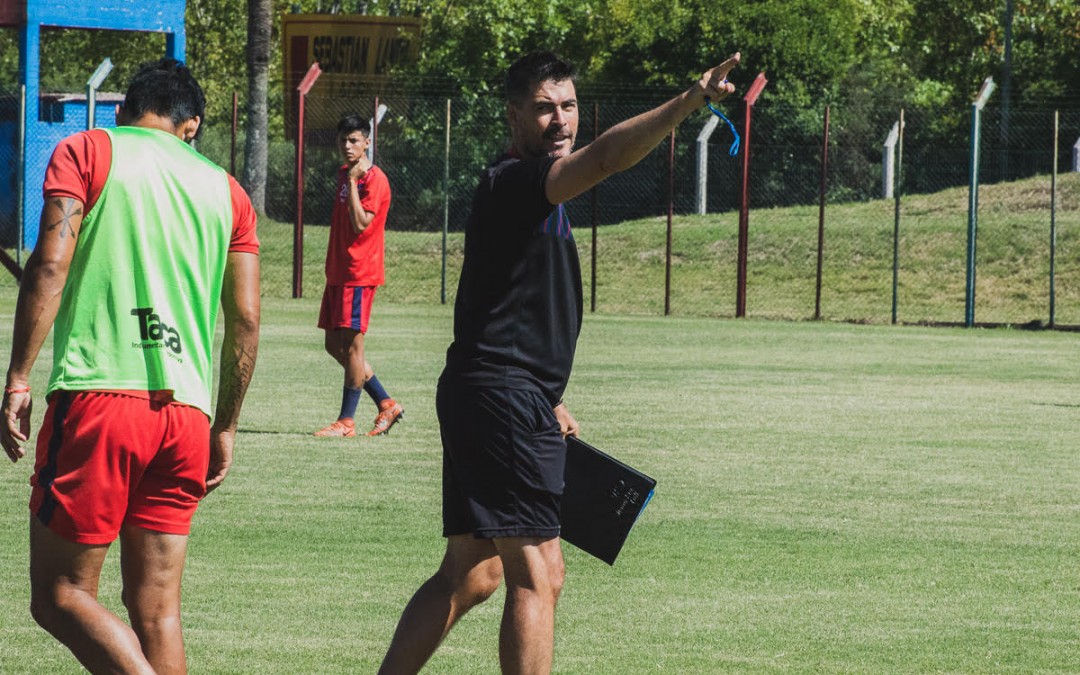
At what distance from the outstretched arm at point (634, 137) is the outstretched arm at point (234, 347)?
36.6 inches

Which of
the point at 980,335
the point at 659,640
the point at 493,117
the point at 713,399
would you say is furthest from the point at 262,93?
the point at 659,640

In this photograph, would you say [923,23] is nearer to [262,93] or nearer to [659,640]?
[262,93]

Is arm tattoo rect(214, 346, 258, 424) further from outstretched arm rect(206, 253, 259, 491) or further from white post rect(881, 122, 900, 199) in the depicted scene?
white post rect(881, 122, 900, 199)

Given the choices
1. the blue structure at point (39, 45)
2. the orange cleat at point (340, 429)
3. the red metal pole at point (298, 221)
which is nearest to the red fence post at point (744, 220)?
the red metal pole at point (298, 221)

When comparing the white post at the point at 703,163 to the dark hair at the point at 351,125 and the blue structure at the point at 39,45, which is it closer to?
the blue structure at the point at 39,45

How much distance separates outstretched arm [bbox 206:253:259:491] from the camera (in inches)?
195

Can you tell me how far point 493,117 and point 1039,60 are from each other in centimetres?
2122

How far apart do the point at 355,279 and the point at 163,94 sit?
7238mm

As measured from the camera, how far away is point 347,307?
11906mm

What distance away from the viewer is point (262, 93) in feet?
118

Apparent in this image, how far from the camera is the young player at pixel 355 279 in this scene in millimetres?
11805

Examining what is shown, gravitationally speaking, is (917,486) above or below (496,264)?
below

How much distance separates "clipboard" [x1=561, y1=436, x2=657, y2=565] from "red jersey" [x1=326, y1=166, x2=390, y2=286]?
676 centimetres

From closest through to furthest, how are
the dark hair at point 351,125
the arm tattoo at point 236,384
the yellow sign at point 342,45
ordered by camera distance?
the arm tattoo at point 236,384 < the dark hair at point 351,125 < the yellow sign at point 342,45
